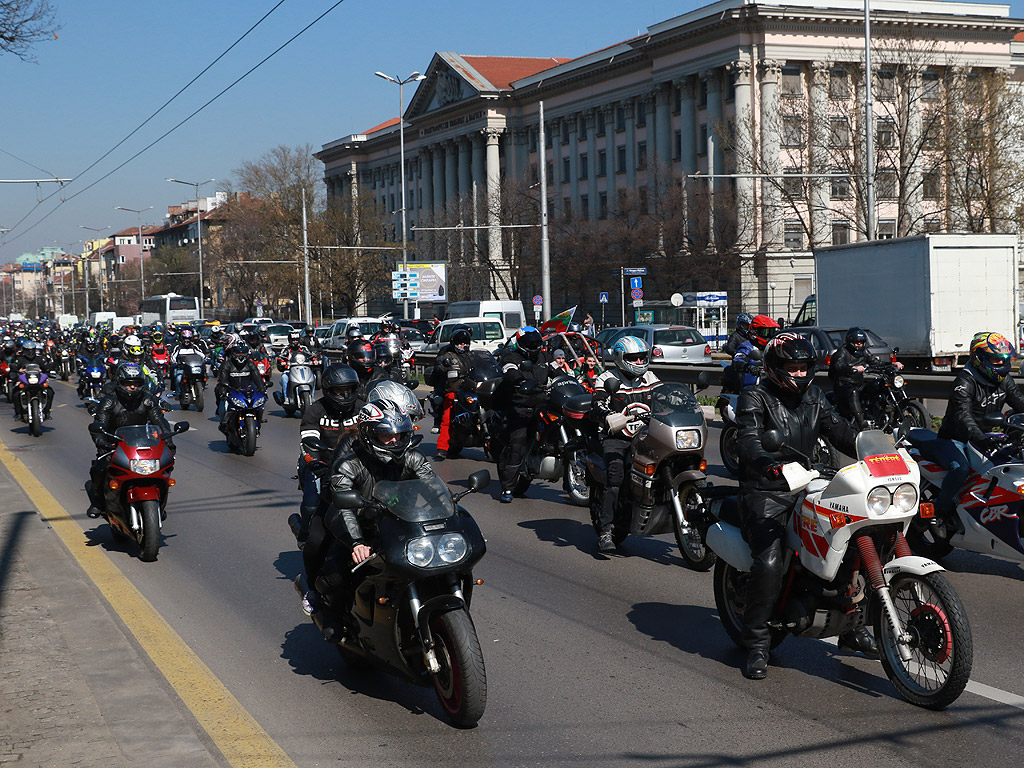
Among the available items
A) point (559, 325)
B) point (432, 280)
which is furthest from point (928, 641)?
point (432, 280)

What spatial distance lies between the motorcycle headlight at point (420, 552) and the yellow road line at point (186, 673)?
94cm

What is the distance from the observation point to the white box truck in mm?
26219

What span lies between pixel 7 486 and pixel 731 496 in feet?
29.5

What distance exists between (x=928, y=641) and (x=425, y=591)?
216cm

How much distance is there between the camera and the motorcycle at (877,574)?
5.13 m

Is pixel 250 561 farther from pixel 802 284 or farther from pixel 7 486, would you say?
pixel 802 284

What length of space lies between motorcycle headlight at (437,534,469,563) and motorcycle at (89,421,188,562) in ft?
15.3

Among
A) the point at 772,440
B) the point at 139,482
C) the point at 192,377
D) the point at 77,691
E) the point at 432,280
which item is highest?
the point at 432,280

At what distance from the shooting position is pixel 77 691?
551 centimetres

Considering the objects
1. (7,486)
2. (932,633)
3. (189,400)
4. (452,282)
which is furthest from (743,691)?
(452,282)

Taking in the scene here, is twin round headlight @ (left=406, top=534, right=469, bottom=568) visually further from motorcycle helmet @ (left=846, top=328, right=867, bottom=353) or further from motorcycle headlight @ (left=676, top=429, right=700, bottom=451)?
motorcycle helmet @ (left=846, top=328, right=867, bottom=353)

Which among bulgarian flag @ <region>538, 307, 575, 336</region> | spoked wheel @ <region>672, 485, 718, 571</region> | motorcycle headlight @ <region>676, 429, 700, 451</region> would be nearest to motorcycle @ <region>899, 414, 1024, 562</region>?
spoked wheel @ <region>672, 485, 718, 571</region>

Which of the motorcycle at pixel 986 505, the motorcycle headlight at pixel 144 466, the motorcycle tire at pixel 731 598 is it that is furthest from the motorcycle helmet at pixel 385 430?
the motorcycle headlight at pixel 144 466

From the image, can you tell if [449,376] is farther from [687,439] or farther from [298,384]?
[687,439]
